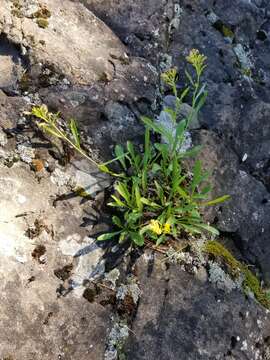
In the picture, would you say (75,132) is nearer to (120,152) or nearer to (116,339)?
(120,152)

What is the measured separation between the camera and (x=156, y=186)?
142 inches

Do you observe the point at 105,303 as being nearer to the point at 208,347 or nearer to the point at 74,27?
the point at 208,347

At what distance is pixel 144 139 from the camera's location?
3.90 metres

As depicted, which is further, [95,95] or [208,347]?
[95,95]

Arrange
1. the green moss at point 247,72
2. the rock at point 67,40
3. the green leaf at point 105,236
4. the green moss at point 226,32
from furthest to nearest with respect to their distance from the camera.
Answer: the green moss at point 226,32 → the green moss at point 247,72 → the rock at point 67,40 → the green leaf at point 105,236

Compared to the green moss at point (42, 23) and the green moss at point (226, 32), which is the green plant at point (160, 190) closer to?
the green moss at point (42, 23)

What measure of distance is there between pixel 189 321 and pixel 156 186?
103 cm

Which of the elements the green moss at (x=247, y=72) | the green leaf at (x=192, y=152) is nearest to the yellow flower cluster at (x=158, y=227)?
the green leaf at (x=192, y=152)

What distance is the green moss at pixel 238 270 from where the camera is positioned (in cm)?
368

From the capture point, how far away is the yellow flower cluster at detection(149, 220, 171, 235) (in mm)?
3207

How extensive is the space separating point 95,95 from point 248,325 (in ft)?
7.21

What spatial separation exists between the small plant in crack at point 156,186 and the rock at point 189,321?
0.90 feet

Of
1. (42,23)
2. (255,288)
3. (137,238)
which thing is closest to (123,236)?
(137,238)

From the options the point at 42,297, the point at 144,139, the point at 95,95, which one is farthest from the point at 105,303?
the point at 95,95
